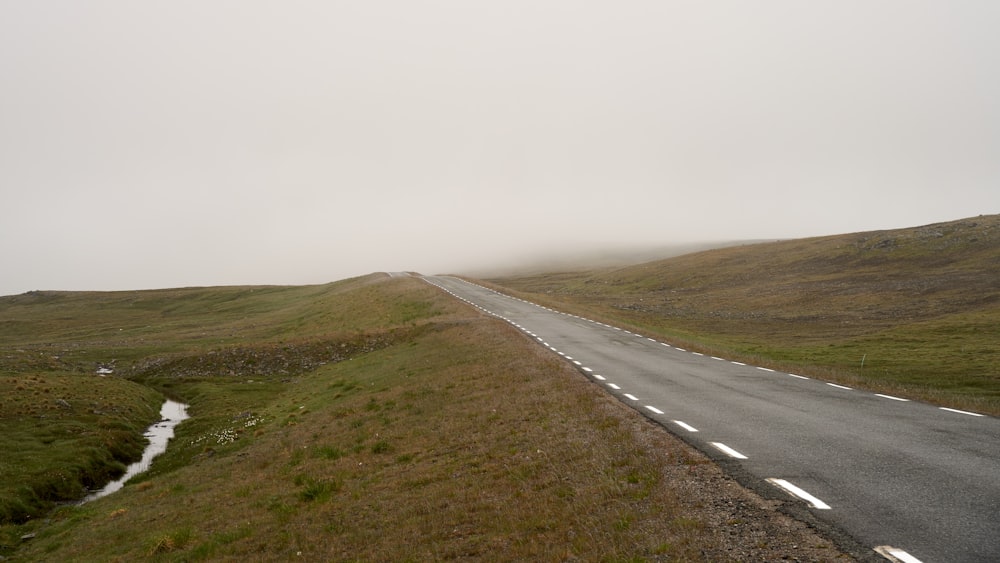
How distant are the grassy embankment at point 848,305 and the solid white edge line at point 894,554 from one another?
13034 millimetres

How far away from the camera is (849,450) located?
12492mm

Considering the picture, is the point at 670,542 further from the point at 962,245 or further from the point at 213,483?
the point at 962,245

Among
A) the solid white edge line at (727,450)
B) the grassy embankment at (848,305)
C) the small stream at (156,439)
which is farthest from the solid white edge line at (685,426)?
the small stream at (156,439)

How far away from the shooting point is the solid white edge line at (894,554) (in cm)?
727

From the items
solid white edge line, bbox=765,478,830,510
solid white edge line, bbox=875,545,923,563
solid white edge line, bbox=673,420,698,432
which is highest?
solid white edge line, bbox=875,545,923,563

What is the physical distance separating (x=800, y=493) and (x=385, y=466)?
526 inches

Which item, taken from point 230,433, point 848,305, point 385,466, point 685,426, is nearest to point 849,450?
point 685,426

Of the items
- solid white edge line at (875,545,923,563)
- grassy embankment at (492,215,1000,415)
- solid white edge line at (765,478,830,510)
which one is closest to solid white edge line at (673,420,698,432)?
solid white edge line at (765,478,830,510)

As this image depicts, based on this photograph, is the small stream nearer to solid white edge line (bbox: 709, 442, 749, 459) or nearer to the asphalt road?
the asphalt road

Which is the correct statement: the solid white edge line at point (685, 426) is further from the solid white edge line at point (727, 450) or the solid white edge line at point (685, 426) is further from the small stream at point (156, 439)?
the small stream at point (156, 439)

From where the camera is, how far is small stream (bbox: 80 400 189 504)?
26408 millimetres

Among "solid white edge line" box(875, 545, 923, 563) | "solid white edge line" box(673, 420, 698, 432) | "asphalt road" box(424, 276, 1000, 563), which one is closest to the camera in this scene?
"solid white edge line" box(875, 545, 923, 563)

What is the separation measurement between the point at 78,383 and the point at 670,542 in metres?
48.6

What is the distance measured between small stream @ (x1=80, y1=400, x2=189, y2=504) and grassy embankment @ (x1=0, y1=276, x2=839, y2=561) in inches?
37.4
